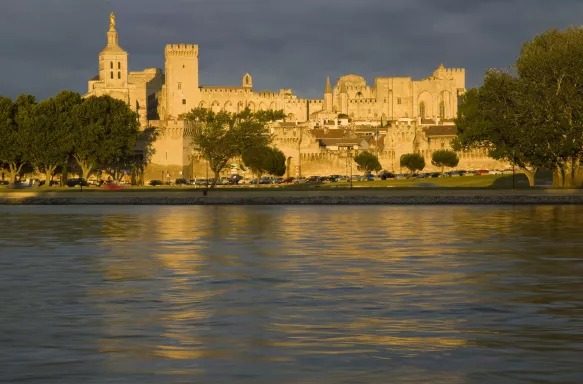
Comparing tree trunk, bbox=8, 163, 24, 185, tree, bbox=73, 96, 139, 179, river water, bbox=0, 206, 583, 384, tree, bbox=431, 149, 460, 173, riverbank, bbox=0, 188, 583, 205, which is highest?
A: tree, bbox=73, 96, 139, 179

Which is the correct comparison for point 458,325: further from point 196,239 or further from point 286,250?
point 196,239

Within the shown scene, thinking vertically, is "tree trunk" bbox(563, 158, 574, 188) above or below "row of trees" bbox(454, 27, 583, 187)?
below

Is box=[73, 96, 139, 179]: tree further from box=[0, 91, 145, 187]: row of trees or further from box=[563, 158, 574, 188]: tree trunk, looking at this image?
box=[563, 158, 574, 188]: tree trunk

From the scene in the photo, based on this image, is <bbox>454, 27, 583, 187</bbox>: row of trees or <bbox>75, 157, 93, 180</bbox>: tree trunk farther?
<bbox>75, 157, 93, 180</bbox>: tree trunk

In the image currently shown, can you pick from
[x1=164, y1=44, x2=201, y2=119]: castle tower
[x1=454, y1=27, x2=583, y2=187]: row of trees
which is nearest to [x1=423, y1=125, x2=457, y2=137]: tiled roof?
[x1=164, y1=44, x2=201, y2=119]: castle tower

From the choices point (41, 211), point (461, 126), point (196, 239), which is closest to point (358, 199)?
point (41, 211)

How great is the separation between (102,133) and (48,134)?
8.24 metres

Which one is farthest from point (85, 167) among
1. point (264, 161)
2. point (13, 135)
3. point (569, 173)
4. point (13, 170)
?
point (569, 173)

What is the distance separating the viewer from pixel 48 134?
379 feet

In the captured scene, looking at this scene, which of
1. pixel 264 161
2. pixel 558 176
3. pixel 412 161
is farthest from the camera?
pixel 412 161

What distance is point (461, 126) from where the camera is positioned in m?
90.9

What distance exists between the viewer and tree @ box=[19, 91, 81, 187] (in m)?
115

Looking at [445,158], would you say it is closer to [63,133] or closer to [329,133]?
[329,133]

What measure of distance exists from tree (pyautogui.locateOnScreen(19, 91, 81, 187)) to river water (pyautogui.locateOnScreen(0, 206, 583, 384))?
7823 cm
